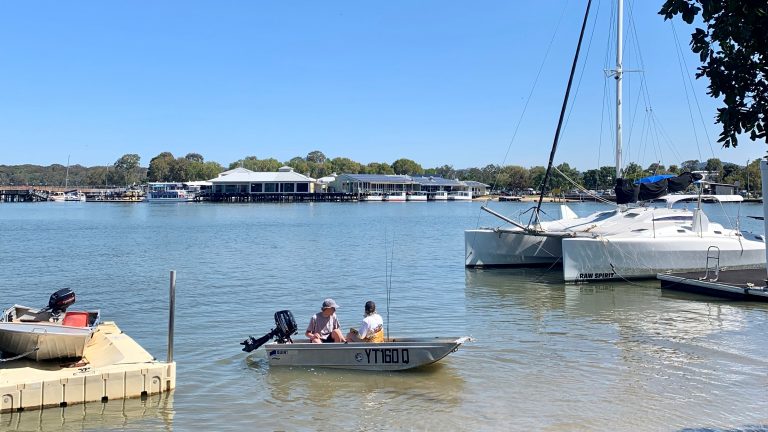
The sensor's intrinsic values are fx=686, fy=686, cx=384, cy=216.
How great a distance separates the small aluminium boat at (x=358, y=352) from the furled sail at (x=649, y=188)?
1816cm

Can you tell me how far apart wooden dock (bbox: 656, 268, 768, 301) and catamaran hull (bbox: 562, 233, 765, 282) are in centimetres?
87

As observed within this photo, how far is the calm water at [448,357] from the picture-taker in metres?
11.6

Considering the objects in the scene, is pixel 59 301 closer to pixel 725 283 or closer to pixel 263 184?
pixel 725 283

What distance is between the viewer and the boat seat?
1409cm

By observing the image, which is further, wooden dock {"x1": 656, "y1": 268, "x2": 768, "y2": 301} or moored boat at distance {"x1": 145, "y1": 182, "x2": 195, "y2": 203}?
moored boat at distance {"x1": 145, "y1": 182, "x2": 195, "y2": 203}

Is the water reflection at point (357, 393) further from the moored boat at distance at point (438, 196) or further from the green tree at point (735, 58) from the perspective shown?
the moored boat at distance at point (438, 196)

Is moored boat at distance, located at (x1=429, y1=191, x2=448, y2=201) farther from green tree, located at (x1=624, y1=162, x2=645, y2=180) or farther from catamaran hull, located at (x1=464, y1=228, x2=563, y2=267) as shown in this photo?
catamaran hull, located at (x1=464, y1=228, x2=563, y2=267)

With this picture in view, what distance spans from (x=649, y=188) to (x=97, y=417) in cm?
2456

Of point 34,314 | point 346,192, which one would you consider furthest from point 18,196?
point 34,314

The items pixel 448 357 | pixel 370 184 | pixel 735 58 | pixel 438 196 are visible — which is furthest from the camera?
pixel 438 196

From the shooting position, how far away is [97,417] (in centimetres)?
1144

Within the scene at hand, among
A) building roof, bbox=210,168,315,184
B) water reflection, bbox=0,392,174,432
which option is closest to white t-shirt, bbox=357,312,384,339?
water reflection, bbox=0,392,174,432

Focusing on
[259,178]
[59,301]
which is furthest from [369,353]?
[259,178]

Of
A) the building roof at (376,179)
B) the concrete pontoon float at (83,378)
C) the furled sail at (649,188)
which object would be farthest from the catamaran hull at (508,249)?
the building roof at (376,179)
